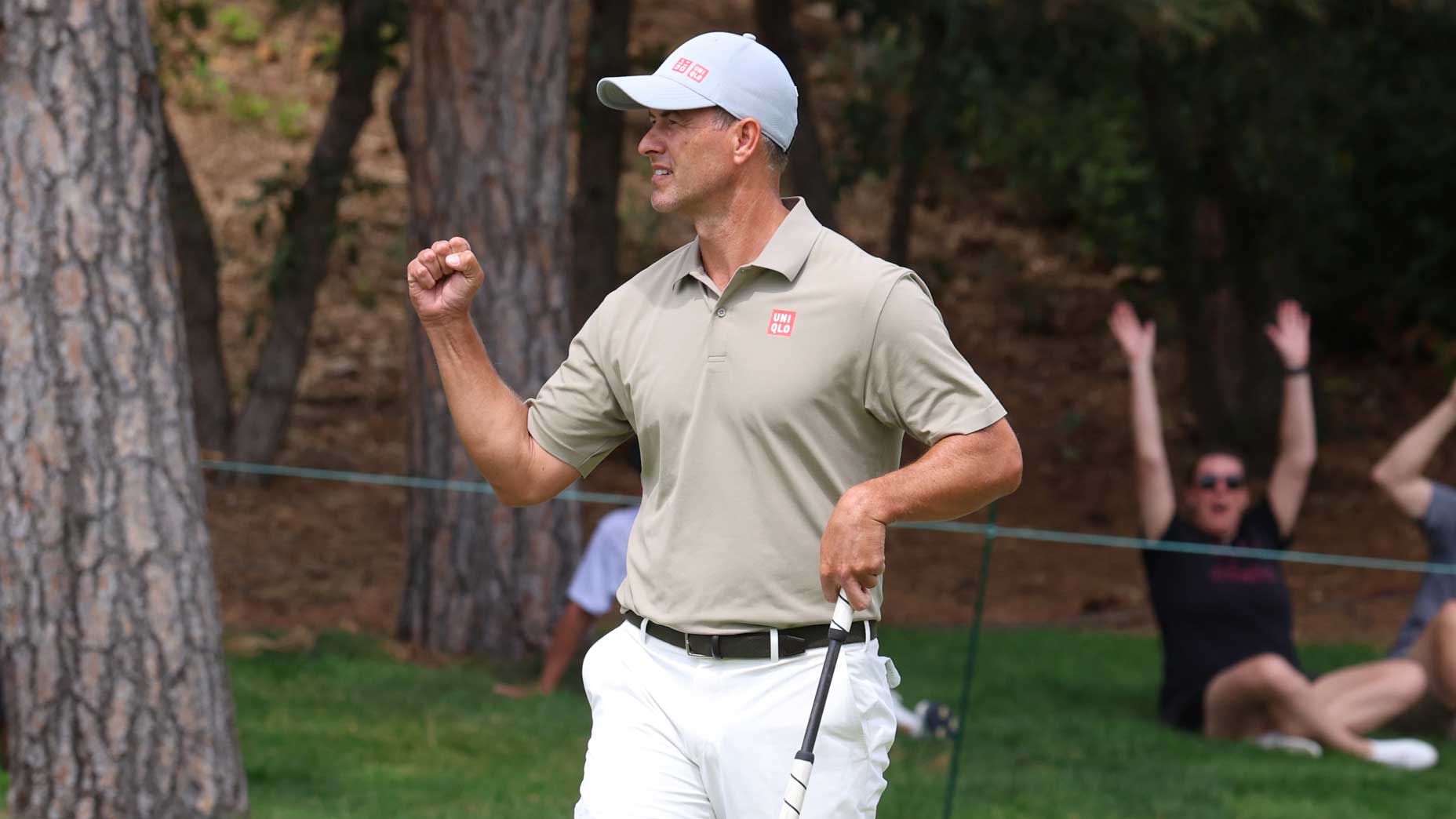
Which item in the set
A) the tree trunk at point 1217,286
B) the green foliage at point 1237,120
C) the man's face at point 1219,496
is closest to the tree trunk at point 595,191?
the green foliage at point 1237,120

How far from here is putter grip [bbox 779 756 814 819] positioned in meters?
2.95

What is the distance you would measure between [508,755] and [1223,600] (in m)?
2.86

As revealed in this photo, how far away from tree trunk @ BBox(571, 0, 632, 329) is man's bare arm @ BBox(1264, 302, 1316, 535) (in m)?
6.63

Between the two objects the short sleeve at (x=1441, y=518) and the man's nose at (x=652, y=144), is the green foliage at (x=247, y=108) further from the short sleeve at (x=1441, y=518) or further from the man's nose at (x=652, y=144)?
the man's nose at (x=652, y=144)

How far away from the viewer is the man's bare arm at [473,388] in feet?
10.4

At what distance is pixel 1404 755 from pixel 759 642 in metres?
4.50

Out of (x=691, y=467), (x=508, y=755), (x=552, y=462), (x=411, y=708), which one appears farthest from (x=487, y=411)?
(x=411, y=708)

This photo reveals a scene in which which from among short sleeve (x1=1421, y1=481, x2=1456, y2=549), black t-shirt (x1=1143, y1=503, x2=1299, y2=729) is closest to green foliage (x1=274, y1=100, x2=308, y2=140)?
black t-shirt (x1=1143, y1=503, x2=1299, y2=729)

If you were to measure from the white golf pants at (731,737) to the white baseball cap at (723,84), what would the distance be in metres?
0.92

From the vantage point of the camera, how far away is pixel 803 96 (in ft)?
39.5

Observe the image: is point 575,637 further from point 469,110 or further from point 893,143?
point 893,143

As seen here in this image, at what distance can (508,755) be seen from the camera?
6.32m

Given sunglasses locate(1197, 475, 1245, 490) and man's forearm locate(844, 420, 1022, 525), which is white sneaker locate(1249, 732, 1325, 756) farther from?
man's forearm locate(844, 420, 1022, 525)

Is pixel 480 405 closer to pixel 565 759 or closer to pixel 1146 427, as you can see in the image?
pixel 565 759
